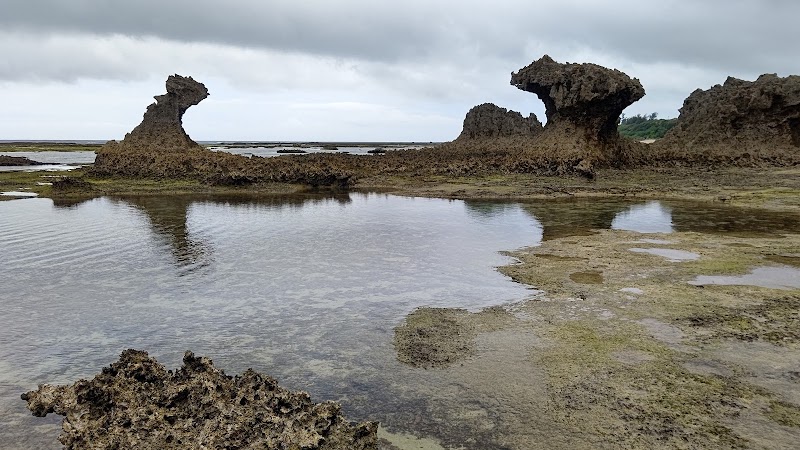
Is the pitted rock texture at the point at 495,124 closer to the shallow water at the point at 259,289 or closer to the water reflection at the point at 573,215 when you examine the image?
the water reflection at the point at 573,215

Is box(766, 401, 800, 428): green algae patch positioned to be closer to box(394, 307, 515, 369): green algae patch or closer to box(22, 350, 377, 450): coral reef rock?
box(394, 307, 515, 369): green algae patch

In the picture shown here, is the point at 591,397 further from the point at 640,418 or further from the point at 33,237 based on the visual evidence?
the point at 33,237

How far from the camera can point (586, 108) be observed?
5944 centimetres

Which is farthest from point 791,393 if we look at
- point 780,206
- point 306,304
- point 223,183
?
point 223,183

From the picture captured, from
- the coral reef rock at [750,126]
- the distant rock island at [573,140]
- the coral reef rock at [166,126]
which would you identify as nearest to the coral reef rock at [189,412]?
the distant rock island at [573,140]

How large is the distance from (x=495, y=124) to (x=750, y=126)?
33429 mm

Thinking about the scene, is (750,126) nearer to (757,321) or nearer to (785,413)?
(757,321)

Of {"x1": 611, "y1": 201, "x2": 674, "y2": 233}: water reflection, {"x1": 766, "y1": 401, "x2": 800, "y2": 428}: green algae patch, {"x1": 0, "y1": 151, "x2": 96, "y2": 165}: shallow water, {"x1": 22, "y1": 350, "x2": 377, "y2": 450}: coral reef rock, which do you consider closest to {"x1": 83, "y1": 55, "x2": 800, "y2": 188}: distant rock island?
{"x1": 611, "y1": 201, "x2": 674, "y2": 233}: water reflection

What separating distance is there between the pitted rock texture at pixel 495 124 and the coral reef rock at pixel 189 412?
7647 cm

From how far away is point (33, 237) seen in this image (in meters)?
22.9

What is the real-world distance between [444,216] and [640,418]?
Answer: 74.8ft

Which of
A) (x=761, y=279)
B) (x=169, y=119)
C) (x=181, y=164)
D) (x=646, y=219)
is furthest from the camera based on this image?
(x=169, y=119)

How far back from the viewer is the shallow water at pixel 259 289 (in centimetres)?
985

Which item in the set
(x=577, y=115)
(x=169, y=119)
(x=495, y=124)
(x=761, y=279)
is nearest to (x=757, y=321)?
(x=761, y=279)
